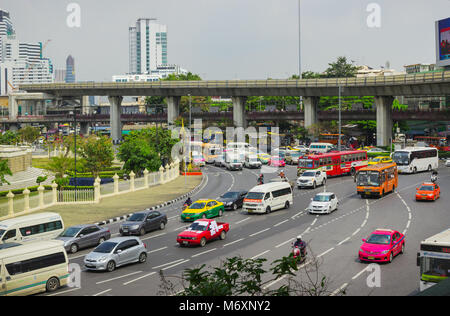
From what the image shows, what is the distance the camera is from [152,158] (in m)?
58.8

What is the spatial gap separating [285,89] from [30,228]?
6767 centimetres

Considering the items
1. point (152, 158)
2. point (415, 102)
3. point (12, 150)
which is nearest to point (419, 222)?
point (152, 158)

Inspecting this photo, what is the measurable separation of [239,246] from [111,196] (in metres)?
22.5

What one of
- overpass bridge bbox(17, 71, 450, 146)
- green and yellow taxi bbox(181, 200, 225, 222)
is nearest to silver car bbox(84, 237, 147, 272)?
green and yellow taxi bbox(181, 200, 225, 222)

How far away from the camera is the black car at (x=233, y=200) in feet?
124

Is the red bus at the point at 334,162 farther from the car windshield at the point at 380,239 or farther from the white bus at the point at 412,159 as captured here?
the car windshield at the point at 380,239

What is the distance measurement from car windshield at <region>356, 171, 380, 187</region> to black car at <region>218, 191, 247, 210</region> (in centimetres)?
926

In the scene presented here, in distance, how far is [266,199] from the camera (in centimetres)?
3597

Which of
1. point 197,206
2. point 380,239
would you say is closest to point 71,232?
point 197,206

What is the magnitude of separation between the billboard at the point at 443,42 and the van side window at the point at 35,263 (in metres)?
83.0

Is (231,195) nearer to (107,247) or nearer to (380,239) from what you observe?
(380,239)

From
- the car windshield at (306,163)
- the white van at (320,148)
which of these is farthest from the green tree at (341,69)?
the car windshield at (306,163)
